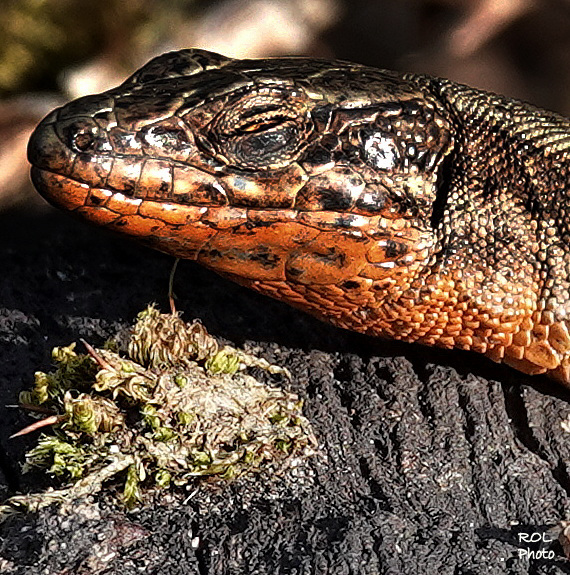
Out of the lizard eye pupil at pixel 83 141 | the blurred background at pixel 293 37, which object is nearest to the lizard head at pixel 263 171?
the lizard eye pupil at pixel 83 141

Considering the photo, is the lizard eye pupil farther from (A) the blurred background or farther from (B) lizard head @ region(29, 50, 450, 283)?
(A) the blurred background

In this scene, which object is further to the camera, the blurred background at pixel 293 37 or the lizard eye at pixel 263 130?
the blurred background at pixel 293 37

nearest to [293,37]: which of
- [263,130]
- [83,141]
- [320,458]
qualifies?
[263,130]

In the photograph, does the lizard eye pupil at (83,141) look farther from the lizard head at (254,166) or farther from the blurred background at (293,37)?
the blurred background at (293,37)

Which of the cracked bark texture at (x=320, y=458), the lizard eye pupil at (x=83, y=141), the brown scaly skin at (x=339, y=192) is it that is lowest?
the cracked bark texture at (x=320, y=458)

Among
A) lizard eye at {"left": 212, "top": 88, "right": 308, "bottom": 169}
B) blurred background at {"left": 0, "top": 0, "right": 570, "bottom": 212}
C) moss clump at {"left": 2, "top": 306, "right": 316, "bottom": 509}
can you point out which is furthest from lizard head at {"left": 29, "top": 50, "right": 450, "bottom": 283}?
blurred background at {"left": 0, "top": 0, "right": 570, "bottom": 212}

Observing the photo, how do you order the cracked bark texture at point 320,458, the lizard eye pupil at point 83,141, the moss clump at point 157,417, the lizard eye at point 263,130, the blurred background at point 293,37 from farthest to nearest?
the blurred background at point 293,37, the lizard eye at point 263,130, the lizard eye pupil at point 83,141, the moss clump at point 157,417, the cracked bark texture at point 320,458
